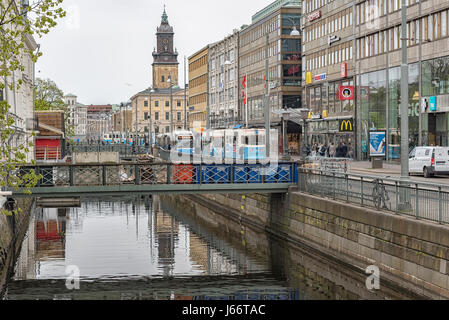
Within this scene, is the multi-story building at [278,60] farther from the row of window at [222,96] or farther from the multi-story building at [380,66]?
the row of window at [222,96]

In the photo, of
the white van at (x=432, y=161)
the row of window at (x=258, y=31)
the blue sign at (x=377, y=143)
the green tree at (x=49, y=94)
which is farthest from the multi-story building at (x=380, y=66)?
the green tree at (x=49, y=94)

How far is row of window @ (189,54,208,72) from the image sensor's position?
13775cm

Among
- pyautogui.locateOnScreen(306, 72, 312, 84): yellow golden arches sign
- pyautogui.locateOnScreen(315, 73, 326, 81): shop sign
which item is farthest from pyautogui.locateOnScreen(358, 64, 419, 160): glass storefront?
pyautogui.locateOnScreen(306, 72, 312, 84): yellow golden arches sign

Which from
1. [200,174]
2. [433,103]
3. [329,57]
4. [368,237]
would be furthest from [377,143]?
[329,57]

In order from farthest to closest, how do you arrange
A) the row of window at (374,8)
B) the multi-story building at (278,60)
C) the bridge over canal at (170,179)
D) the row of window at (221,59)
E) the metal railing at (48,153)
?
the row of window at (221,59) < the multi-story building at (278,60) < the metal railing at (48,153) < the row of window at (374,8) < the bridge over canal at (170,179)

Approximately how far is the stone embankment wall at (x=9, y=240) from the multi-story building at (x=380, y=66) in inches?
896

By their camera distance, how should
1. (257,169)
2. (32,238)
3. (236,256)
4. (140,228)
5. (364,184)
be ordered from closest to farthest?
1. (364,184)
2. (236,256)
3. (257,169)
4. (32,238)
5. (140,228)

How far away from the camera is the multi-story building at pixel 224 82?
4414 inches

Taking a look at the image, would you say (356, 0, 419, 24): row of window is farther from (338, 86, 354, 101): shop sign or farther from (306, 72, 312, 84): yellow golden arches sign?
(306, 72, 312, 84): yellow golden arches sign

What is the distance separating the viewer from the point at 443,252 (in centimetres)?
1934

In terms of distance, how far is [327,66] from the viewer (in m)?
72.9
